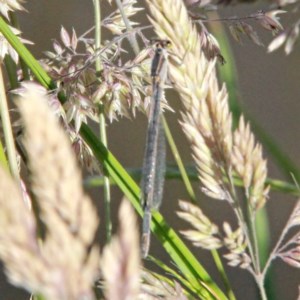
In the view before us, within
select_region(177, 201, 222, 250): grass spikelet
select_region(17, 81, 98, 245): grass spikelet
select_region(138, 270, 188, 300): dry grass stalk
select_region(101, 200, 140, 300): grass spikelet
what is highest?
select_region(17, 81, 98, 245): grass spikelet

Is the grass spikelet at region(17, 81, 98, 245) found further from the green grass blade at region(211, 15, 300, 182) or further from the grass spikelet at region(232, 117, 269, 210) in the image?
the green grass blade at region(211, 15, 300, 182)

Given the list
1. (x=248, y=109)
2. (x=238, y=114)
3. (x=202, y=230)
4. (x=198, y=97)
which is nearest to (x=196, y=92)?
(x=198, y=97)

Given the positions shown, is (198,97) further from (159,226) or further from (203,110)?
(159,226)

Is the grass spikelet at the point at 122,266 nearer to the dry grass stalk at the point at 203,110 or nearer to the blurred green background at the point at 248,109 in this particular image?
the dry grass stalk at the point at 203,110

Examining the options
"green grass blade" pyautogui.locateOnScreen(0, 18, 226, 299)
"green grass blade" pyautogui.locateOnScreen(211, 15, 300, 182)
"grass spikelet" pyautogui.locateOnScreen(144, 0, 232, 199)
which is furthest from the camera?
"green grass blade" pyautogui.locateOnScreen(211, 15, 300, 182)

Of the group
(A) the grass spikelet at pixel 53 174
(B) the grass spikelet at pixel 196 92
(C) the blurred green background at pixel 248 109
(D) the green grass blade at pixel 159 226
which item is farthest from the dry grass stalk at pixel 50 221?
Answer: (C) the blurred green background at pixel 248 109

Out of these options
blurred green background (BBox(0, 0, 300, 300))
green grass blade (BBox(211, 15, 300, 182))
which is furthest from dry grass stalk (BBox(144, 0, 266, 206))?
blurred green background (BBox(0, 0, 300, 300))

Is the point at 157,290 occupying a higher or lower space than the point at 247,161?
lower

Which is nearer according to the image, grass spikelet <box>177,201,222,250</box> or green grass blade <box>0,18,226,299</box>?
grass spikelet <box>177,201,222,250</box>
